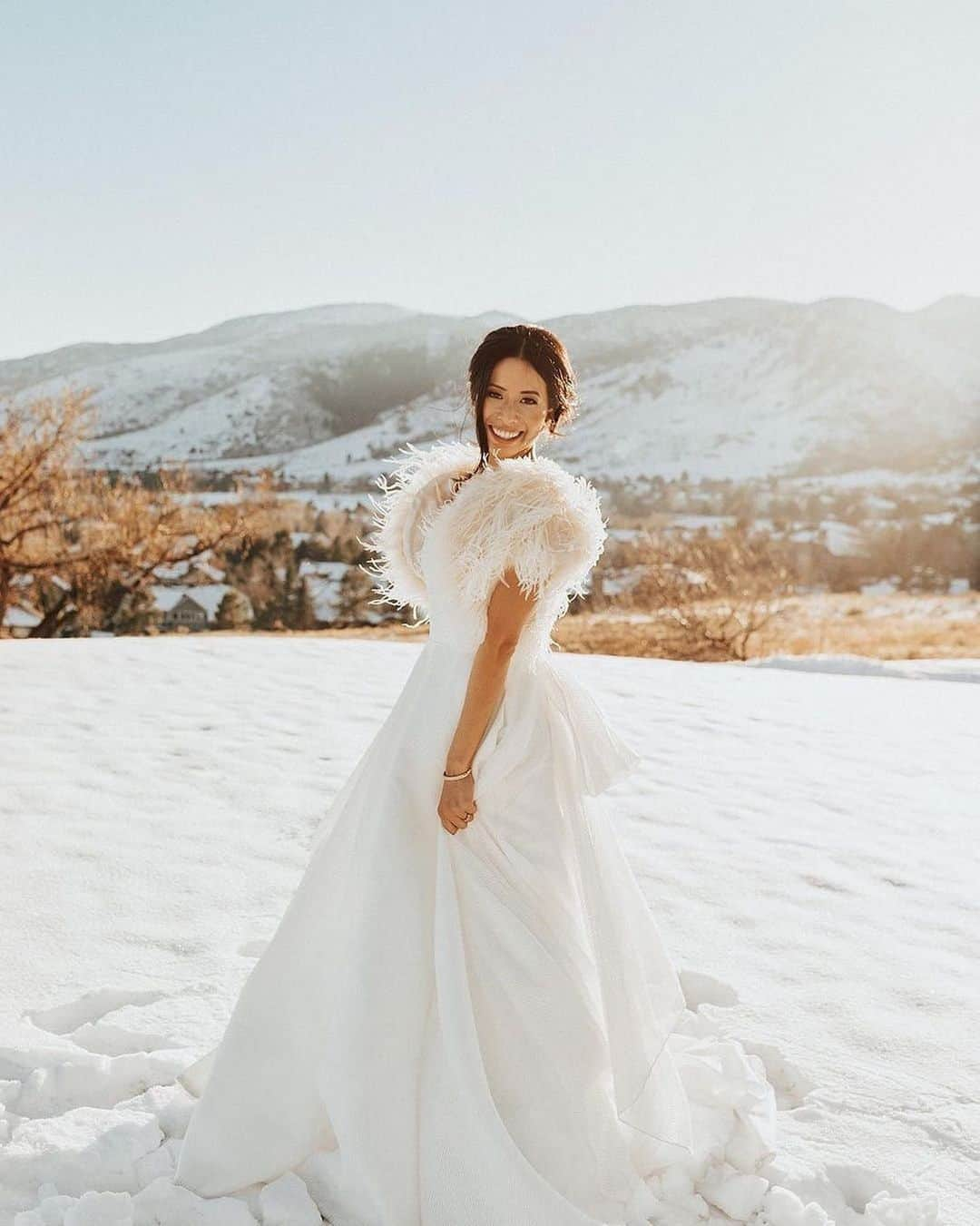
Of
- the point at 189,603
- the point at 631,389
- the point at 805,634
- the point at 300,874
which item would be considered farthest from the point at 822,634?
the point at 631,389

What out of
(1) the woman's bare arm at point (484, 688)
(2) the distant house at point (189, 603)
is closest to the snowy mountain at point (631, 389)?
(2) the distant house at point (189, 603)

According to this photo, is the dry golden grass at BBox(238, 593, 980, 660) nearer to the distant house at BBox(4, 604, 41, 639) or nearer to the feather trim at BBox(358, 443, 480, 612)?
the distant house at BBox(4, 604, 41, 639)

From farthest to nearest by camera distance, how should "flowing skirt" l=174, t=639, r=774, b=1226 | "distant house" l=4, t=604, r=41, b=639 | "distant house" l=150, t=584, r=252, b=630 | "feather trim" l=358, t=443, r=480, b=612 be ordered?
"distant house" l=150, t=584, r=252, b=630 → "distant house" l=4, t=604, r=41, b=639 → "feather trim" l=358, t=443, r=480, b=612 → "flowing skirt" l=174, t=639, r=774, b=1226

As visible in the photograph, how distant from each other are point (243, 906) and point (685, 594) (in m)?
12.4

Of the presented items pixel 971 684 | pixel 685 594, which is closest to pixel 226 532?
pixel 685 594

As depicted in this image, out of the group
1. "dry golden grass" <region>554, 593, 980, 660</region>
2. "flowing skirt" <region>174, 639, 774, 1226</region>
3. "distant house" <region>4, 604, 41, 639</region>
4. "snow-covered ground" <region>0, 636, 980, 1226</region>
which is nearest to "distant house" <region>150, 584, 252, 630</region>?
"distant house" <region>4, 604, 41, 639</region>

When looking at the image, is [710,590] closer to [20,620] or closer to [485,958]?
[20,620]

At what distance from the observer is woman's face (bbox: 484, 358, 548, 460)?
1920 mm

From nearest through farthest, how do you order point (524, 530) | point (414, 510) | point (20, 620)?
point (524, 530) → point (414, 510) → point (20, 620)

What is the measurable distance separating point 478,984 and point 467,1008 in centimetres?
7

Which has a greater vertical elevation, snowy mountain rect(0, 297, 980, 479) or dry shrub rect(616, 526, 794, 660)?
snowy mountain rect(0, 297, 980, 479)

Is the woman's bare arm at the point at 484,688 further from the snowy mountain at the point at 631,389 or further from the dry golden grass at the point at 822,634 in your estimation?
the snowy mountain at the point at 631,389

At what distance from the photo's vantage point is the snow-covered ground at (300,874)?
2.09m

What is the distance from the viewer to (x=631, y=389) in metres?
104
